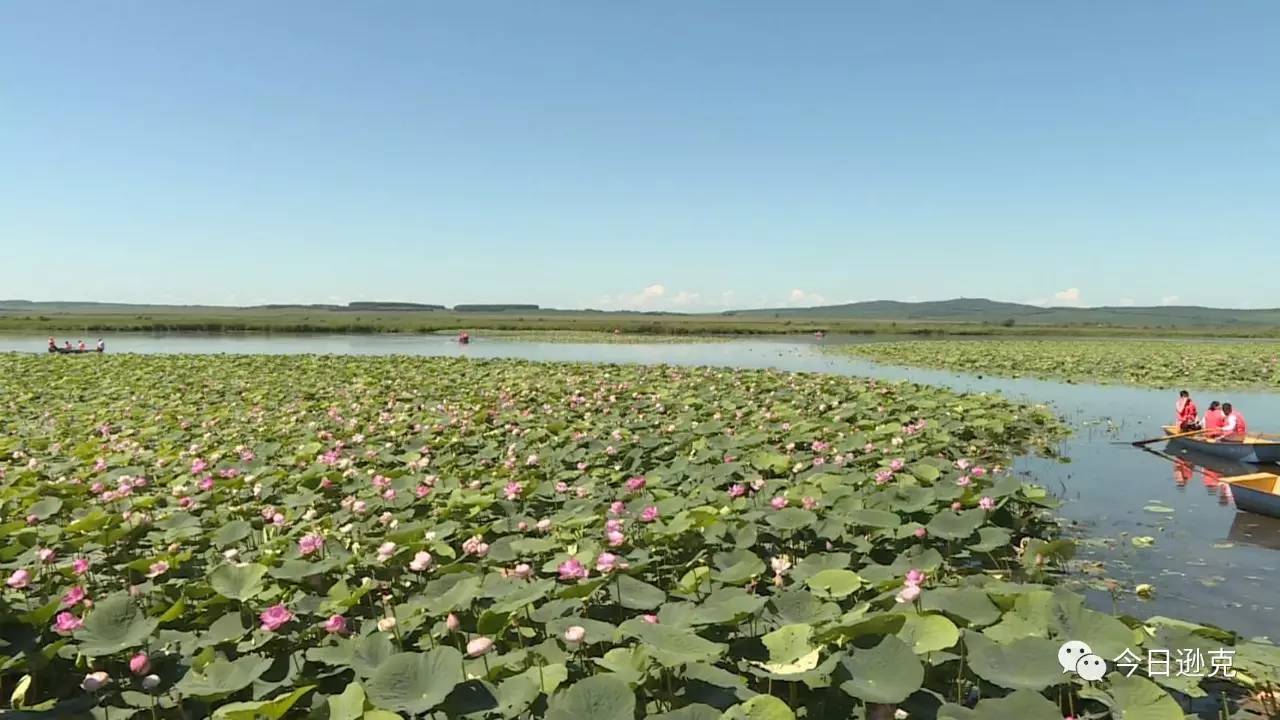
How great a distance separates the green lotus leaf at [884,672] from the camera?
8.39 feet

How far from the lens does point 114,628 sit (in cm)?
327

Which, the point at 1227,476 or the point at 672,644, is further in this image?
the point at 1227,476

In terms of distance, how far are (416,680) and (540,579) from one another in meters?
1.44

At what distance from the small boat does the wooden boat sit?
11.5ft

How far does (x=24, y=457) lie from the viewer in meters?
7.79

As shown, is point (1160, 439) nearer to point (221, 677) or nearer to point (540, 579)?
point (540, 579)

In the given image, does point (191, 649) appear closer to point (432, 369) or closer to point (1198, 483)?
point (1198, 483)

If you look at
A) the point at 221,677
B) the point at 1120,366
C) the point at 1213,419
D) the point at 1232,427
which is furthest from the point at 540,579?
the point at 1120,366

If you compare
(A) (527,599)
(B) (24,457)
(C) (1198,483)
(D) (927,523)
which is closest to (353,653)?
(A) (527,599)

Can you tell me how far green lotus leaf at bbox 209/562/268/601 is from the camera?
3707 mm

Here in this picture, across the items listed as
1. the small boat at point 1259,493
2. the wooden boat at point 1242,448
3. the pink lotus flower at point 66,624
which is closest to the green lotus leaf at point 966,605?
the pink lotus flower at point 66,624

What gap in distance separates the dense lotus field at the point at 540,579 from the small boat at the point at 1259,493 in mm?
2604

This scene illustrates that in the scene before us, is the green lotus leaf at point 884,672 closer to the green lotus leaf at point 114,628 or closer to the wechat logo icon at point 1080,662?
the wechat logo icon at point 1080,662

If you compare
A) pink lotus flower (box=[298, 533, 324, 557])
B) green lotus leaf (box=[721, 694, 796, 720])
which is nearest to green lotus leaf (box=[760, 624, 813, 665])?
green lotus leaf (box=[721, 694, 796, 720])
